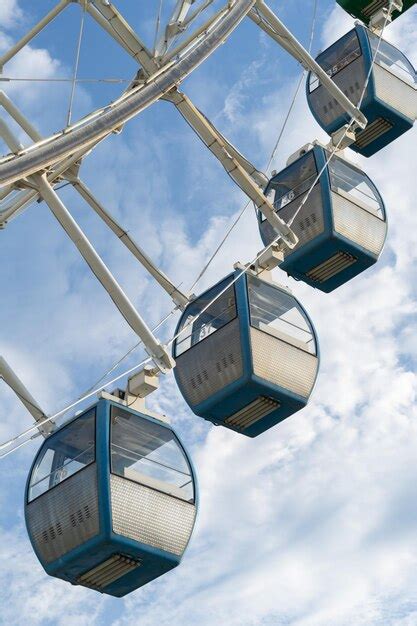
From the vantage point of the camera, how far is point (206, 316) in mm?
19422

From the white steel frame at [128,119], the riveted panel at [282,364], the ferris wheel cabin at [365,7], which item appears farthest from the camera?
the ferris wheel cabin at [365,7]

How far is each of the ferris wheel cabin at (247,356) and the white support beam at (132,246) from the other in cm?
32

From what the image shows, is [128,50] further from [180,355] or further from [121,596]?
[121,596]

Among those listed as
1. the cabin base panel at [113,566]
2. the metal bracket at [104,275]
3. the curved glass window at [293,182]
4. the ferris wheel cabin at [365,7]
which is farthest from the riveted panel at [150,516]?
the ferris wheel cabin at [365,7]

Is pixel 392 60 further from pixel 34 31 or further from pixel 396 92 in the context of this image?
pixel 34 31

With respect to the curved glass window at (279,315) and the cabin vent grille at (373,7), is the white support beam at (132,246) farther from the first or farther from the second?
the cabin vent grille at (373,7)

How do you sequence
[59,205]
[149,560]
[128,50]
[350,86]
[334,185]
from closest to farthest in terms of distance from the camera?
[59,205]
[149,560]
[128,50]
[334,185]
[350,86]

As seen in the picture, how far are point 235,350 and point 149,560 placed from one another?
3.70 m

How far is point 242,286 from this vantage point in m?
19.0

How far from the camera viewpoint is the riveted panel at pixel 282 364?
18.3m

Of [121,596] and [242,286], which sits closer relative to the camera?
[121,596]

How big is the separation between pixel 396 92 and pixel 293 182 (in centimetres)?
347

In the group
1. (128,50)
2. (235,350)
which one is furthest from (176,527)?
(128,50)

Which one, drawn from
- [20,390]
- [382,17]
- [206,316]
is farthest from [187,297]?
[382,17]
